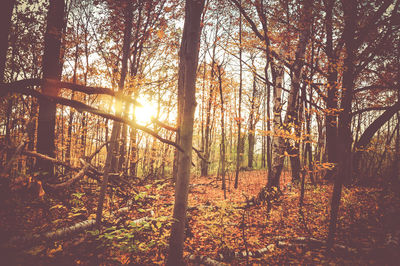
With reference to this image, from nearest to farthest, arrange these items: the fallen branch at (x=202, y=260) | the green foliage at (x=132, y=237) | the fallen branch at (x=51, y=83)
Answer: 1. the fallen branch at (x=51, y=83)
2. the green foliage at (x=132, y=237)
3. the fallen branch at (x=202, y=260)

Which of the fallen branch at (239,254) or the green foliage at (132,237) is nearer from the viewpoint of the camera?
the green foliage at (132,237)

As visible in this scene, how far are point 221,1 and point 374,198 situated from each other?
1143 centimetres

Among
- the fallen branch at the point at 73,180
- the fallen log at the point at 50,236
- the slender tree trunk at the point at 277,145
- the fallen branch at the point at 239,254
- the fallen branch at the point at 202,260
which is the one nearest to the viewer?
the fallen log at the point at 50,236

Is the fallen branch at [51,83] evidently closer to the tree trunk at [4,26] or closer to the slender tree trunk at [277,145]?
the tree trunk at [4,26]

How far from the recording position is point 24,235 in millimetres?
2492

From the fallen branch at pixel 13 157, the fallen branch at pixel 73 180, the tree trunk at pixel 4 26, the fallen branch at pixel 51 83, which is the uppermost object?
the tree trunk at pixel 4 26

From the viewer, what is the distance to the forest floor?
111 inches

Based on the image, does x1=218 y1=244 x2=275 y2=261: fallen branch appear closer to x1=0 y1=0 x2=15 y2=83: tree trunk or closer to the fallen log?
the fallen log

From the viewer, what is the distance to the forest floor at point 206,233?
2811mm

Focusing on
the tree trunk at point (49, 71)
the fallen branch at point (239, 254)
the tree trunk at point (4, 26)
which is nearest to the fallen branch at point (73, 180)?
the tree trunk at point (4, 26)

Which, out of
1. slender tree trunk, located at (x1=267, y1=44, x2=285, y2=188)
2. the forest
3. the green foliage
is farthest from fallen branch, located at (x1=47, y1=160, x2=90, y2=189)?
slender tree trunk, located at (x1=267, y1=44, x2=285, y2=188)

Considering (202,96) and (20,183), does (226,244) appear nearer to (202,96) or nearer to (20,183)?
(20,183)

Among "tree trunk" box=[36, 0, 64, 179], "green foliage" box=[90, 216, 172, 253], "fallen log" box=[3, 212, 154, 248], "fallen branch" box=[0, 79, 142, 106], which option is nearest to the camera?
"fallen branch" box=[0, 79, 142, 106]

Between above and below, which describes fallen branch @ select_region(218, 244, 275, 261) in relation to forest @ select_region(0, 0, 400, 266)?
below
